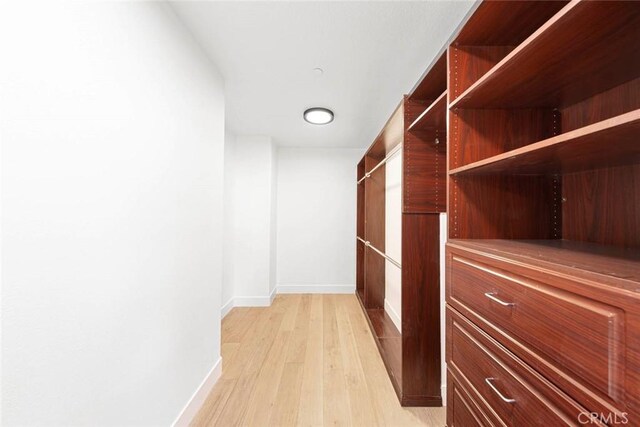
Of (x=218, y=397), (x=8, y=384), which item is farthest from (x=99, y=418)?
(x=218, y=397)

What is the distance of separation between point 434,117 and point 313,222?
273 centimetres

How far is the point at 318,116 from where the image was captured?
2.58 metres

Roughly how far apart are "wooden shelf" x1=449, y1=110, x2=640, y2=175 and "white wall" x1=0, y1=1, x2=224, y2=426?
1.34 m

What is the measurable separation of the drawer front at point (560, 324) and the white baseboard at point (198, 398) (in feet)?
5.18

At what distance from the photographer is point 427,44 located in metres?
1.51

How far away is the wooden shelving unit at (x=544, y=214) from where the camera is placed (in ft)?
1.80

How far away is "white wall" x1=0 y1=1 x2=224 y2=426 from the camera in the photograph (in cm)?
66

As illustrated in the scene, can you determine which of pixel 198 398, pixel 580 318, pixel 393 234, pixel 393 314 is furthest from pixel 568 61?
pixel 393 314

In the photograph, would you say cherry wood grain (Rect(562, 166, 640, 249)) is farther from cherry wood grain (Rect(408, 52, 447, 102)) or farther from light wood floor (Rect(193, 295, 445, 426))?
light wood floor (Rect(193, 295, 445, 426))

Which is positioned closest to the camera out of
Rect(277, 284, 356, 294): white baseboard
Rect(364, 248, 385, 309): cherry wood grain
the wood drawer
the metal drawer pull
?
the wood drawer

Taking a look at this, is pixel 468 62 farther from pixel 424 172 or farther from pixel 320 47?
pixel 320 47

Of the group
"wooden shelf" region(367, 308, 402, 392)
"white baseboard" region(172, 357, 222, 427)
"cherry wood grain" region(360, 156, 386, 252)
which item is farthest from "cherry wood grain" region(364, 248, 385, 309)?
"white baseboard" region(172, 357, 222, 427)

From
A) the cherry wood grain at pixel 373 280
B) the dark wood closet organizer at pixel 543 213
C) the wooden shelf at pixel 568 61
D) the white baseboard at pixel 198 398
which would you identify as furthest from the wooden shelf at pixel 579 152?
the cherry wood grain at pixel 373 280

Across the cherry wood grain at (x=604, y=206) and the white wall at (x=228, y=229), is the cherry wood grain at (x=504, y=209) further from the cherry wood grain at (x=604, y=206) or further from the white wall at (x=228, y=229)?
the white wall at (x=228, y=229)
